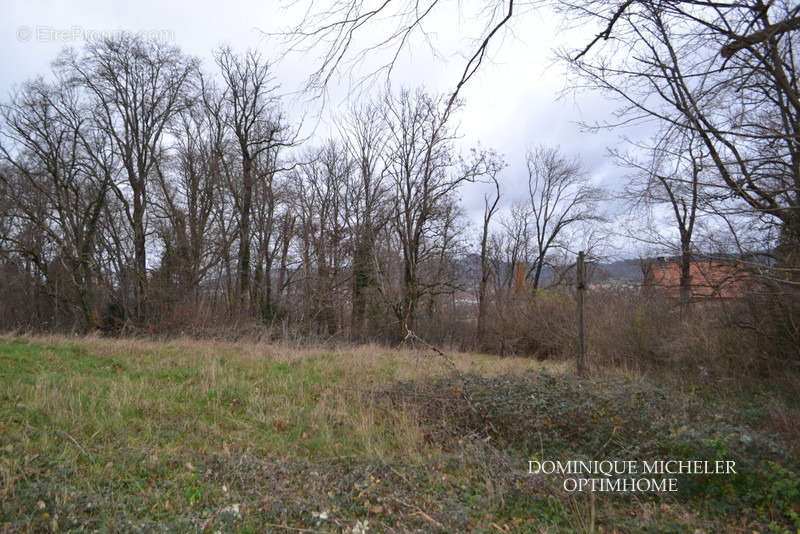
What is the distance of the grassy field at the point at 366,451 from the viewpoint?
3.26 m

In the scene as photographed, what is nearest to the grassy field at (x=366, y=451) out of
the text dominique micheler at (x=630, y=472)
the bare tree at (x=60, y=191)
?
the text dominique micheler at (x=630, y=472)

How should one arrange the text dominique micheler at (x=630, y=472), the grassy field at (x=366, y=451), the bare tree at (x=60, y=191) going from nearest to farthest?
1. the grassy field at (x=366, y=451)
2. the text dominique micheler at (x=630, y=472)
3. the bare tree at (x=60, y=191)

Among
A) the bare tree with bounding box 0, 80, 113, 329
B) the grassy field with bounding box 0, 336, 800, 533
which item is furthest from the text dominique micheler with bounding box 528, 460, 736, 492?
the bare tree with bounding box 0, 80, 113, 329

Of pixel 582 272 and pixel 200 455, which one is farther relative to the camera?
pixel 582 272

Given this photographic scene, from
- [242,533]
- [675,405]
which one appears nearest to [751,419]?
[675,405]

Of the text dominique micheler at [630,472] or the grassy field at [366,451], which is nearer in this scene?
the grassy field at [366,451]

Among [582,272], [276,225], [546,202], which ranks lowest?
[582,272]

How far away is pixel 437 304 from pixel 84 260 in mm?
18969

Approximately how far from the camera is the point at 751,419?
19.1ft

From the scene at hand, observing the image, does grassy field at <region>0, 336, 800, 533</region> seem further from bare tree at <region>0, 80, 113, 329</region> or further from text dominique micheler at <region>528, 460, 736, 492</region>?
bare tree at <region>0, 80, 113, 329</region>

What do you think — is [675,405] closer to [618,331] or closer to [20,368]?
[618,331]

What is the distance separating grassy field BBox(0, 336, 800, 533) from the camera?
10.7 feet

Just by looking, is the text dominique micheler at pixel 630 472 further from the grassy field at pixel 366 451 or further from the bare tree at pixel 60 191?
the bare tree at pixel 60 191

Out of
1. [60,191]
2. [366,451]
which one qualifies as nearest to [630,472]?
[366,451]
